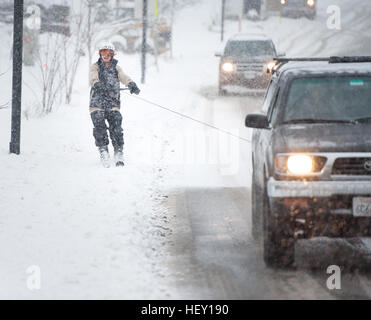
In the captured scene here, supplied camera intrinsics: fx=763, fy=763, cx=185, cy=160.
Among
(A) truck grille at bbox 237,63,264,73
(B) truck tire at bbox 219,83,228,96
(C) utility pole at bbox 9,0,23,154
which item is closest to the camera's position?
(C) utility pole at bbox 9,0,23,154

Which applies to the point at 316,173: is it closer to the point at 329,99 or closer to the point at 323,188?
the point at 323,188

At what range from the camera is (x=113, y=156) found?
1314cm

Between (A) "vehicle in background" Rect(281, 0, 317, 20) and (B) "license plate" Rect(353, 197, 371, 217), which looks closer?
(B) "license plate" Rect(353, 197, 371, 217)

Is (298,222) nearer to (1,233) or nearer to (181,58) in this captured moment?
(1,233)

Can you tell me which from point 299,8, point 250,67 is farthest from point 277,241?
point 299,8

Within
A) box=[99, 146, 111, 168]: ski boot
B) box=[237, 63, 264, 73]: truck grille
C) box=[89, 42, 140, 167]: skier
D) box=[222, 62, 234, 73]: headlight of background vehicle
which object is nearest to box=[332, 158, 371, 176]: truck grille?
box=[89, 42, 140, 167]: skier

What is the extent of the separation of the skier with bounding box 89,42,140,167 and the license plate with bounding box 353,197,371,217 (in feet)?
19.3

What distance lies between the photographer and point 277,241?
6.58 meters

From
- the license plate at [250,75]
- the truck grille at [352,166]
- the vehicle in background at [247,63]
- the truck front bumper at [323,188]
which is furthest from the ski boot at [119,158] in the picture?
the license plate at [250,75]

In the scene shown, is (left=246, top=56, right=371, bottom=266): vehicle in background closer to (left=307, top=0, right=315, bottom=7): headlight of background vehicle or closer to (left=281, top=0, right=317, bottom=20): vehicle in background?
(left=307, top=0, right=315, bottom=7): headlight of background vehicle

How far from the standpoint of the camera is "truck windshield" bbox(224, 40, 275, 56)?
75.3 ft

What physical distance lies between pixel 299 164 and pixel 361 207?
625 millimetres

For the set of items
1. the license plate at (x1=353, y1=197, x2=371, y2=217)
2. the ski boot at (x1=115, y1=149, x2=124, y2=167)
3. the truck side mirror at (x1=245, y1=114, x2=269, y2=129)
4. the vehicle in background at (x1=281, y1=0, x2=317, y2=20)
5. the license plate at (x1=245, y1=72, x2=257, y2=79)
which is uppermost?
the vehicle in background at (x1=281, y1=0, x2=317, y2=20)
